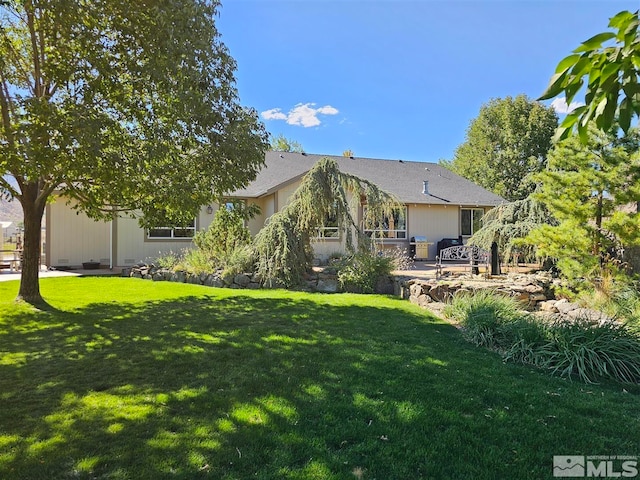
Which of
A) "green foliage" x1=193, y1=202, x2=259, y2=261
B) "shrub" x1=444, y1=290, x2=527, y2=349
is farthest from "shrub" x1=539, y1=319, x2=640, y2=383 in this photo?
"green foliage" x1=193, y1=202, x2=259, y2=261

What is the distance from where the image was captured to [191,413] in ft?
10.8

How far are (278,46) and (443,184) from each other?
12060 millimetres

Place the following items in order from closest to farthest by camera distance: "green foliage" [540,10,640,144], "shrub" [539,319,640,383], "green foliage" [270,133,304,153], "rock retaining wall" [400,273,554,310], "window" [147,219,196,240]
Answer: "green foliage" [540,10,640,144]
"shrub" [539,319,640,383]
"rock retaining wall" [400,273,554,310]
"window" [147,219,196,240]
"green foliage" [270,133,304,153]

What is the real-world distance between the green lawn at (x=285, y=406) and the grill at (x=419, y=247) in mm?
11742

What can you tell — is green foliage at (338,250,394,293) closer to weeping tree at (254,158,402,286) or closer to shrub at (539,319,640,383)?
weeping tree at (254,158,402,286)

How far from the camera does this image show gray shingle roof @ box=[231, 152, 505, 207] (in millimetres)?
17906

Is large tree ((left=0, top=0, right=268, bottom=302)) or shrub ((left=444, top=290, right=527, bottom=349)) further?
large tree ((left=0, top=0, right=268, bottom=302))

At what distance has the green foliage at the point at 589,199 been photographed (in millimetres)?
7488

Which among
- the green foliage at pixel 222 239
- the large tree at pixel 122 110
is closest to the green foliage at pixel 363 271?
the green foliage at pixel 222 239

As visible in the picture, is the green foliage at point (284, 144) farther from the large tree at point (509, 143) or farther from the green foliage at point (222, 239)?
the green foliage at point (222, 239)

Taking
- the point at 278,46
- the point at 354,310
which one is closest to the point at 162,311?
the point at 354,310

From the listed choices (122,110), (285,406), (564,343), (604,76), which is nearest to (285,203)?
(122,110)

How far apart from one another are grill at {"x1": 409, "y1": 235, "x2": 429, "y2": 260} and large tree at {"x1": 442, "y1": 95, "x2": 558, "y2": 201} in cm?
1298

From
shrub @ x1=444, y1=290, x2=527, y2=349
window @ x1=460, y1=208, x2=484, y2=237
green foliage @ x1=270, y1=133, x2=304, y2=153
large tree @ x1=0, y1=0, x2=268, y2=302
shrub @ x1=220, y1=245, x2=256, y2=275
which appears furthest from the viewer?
green foliage @ x1=270, y1=133, x2=304, y2=153
